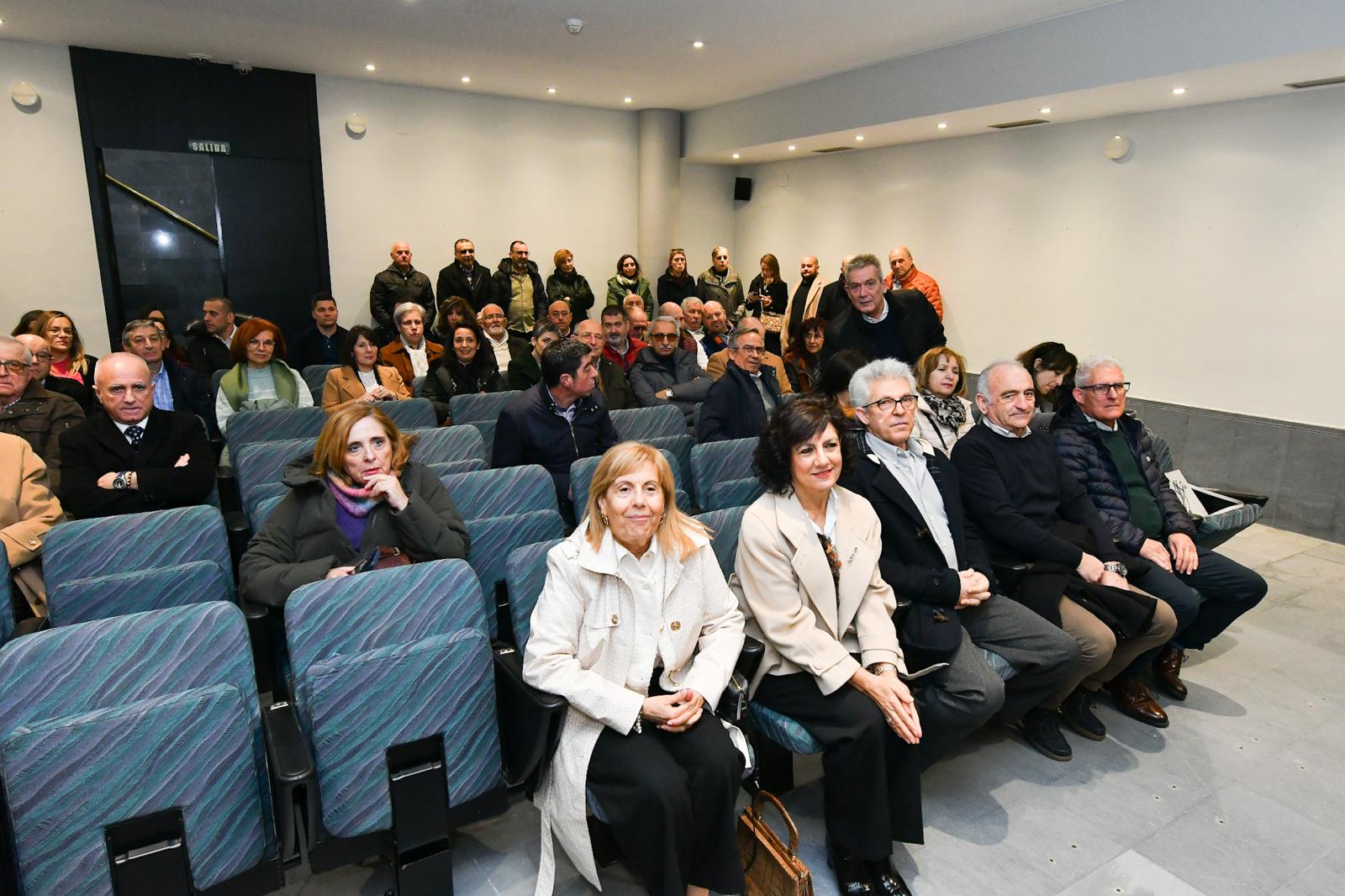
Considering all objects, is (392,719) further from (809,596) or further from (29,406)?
(29,406)

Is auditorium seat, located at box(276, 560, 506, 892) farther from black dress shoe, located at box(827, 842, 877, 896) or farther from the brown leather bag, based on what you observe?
black dress shoe, located at box(827, 842, 877, 896)

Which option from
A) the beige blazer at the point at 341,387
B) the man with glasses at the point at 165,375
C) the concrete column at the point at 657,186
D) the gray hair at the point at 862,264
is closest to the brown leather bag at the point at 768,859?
the gray hair at the point at 862,264

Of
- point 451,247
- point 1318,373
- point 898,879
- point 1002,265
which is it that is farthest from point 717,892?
point 451,247

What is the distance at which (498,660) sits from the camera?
6.81 ft

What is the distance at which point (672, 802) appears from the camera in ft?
6.09

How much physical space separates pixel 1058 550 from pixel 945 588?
2.23ft

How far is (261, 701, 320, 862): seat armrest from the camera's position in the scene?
1680 mm

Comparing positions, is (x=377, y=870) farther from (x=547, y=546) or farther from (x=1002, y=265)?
(x=1002, y=265)

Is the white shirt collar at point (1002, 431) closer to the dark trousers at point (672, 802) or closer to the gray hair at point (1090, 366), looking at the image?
the gray hair at point (1090, 366)

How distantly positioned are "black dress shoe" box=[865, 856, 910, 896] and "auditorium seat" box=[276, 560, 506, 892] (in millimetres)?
999

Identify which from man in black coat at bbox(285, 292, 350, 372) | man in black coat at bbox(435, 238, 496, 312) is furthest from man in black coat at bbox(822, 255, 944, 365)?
man in black coat at bbox(435, 238, 496, 312)

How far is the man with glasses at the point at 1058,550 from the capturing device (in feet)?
9.21

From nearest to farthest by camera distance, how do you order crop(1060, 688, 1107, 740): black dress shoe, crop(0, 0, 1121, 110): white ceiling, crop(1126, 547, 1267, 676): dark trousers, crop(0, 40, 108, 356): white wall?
crop(1060, 688, 1107, 740): black dress shoe < crop(1126, 547, 1267, 676): dark trousers < crop(0, 0, 1121, 110): white ceiling < crop(0, 40, 108, 356): white wall

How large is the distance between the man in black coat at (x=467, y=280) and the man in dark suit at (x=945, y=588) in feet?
20.2
